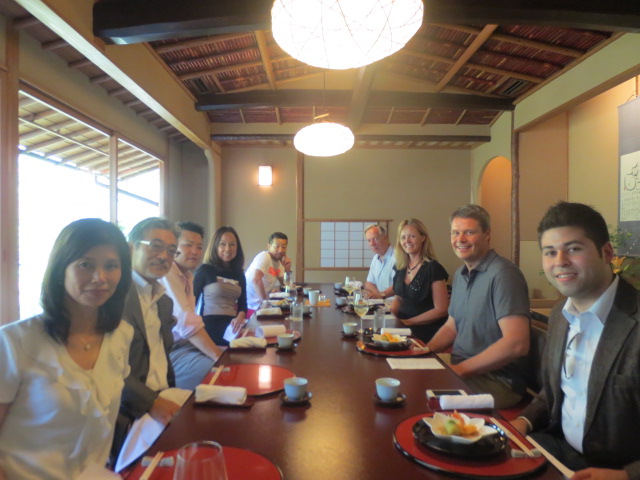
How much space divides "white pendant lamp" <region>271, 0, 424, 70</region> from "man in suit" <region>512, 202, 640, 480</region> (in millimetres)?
1136

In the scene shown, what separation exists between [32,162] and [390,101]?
394cm

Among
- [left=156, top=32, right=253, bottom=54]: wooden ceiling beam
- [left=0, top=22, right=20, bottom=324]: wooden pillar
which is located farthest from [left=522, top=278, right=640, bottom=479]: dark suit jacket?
[left=156, top=32, right=253, bottom=54]: wooden ceiling beam

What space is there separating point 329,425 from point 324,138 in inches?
133

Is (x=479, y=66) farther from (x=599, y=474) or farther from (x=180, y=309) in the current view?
(x=599, y=474)

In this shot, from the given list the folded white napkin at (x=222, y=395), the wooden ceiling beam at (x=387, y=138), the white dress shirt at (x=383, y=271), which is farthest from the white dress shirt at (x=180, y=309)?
the wooden ceiling beam at (x=387, y=138)

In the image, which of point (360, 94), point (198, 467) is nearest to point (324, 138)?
point (360, 94)

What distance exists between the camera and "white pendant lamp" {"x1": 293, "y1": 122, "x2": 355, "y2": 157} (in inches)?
162

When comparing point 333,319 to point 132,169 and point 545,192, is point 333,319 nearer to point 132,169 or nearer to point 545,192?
point 132,169

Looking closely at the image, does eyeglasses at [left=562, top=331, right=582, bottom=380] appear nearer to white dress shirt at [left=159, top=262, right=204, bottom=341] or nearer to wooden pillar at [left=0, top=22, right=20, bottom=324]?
white dress shirt at [left=159, top=262, right=204, bottom=341]

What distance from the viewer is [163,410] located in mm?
1566

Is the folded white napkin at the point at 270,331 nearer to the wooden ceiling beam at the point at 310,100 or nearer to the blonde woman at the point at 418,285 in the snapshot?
the blonde woman at the point at 418,285

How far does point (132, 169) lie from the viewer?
560 cm

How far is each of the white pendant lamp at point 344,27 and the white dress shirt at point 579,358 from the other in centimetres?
140

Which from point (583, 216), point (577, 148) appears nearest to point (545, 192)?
point (577, 148)
